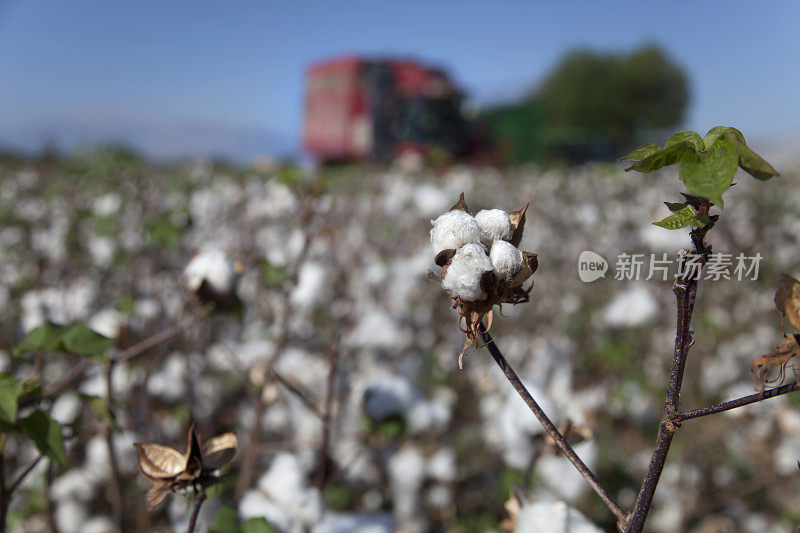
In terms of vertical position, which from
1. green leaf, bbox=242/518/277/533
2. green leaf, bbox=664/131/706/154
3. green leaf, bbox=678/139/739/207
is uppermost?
green leaf, bbox=664/131/706/154

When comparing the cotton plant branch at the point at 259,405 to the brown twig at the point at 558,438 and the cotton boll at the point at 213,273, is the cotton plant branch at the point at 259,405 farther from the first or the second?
the brown twig at the point at 558,438

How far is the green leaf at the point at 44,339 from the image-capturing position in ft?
3.57

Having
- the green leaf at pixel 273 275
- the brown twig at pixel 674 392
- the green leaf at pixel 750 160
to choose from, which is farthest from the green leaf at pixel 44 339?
the green leaf at pixel 750 160

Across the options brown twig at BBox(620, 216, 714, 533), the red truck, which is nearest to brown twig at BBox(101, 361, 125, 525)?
brown twig at BBox(620, 216, 714, 533)

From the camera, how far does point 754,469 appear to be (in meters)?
3.17

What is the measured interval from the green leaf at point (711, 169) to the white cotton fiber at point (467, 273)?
223 mm

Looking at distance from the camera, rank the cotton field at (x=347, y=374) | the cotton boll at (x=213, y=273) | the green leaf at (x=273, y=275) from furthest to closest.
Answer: the green leaf at (x=273, y=275)
the cotton field at (x=347, y=374)
the cotton boll at (x=213, y=273)

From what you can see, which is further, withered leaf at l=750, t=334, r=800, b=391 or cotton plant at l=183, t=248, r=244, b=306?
cotton plant at l=183, t=248, r=244, b=306

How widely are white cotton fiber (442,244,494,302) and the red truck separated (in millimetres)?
13364

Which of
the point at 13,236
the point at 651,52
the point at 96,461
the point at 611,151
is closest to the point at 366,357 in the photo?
the point at 96,461

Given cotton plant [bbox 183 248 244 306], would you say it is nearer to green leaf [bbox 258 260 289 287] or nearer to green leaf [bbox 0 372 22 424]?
green leaf [bbox 258 260 289 287]

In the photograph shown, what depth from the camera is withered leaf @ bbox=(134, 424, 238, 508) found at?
87 cm

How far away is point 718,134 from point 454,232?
298 mm

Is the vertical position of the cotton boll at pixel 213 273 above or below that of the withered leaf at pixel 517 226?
below
